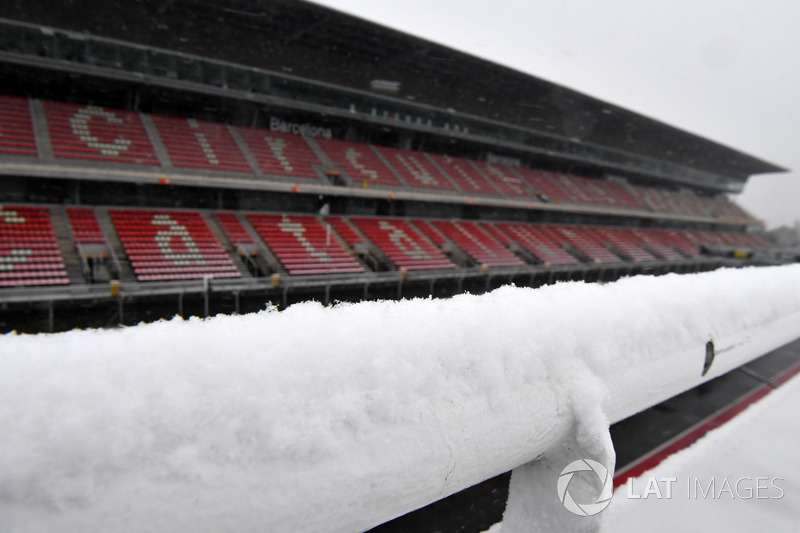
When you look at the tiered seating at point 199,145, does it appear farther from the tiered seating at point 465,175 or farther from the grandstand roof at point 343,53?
the tiered seating at point 465,175

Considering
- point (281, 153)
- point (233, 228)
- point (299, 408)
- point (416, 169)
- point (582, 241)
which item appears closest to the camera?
point (299, 408)

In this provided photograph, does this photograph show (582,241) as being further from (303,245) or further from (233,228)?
(233,228)

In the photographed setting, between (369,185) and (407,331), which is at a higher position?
(407,331)

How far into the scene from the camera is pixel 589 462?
93 cm

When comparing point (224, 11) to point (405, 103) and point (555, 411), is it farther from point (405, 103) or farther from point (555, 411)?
point (555, 411)

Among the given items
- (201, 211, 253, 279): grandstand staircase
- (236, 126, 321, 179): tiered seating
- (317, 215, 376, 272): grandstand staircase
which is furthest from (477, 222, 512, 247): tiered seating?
(201, 211, 253, 279): grandstand staircase

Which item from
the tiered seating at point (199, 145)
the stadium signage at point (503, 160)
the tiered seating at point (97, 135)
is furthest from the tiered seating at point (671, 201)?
the tiered seating at point (97, 135)

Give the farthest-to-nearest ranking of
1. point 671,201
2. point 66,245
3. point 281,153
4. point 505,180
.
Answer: point 671,201
point 505,180
point 281,153
point 66,245

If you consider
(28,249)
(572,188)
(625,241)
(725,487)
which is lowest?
(625,241)

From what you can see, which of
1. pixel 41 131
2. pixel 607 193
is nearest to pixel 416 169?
pixel 41 131

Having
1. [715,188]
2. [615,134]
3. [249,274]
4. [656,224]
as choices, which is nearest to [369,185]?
[249,274]

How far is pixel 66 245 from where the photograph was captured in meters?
9.23

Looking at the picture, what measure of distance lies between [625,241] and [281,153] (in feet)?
54.7

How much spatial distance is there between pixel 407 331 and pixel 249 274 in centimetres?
1009
